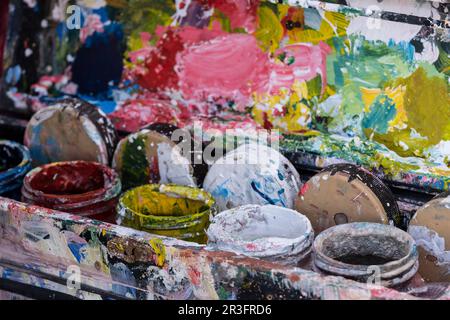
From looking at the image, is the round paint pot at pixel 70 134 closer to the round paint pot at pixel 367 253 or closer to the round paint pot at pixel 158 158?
the round paint pot at pixel 158 158

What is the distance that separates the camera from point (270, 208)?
2.73m

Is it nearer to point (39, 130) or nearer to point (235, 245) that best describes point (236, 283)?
point (235, 245)

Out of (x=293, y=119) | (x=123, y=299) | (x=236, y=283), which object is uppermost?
(x=293, y=119)

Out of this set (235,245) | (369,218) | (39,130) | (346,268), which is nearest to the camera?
(346,268)

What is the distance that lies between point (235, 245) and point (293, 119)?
0.86 meters

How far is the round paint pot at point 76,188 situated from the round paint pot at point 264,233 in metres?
0.54

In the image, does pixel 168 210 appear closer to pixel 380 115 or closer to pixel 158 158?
pixel 158 158

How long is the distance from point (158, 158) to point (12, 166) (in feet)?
2.45

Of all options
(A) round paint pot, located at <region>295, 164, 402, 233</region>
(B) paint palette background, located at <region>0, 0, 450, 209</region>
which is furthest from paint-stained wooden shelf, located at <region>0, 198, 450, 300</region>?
(B) paint palette background, located at <region>0, 0, 450, 209</region>

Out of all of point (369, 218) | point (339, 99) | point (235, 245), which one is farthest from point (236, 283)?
point (339, 99)

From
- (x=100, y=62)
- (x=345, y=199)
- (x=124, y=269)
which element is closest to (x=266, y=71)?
(x=345, y=199)

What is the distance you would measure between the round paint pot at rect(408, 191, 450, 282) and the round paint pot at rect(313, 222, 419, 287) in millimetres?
172

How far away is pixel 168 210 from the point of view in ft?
9.82

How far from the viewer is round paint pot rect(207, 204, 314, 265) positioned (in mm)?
2447
